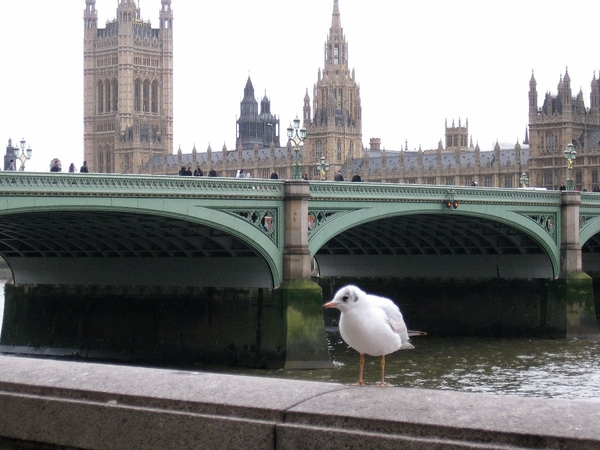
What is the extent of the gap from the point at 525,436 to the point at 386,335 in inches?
83.4

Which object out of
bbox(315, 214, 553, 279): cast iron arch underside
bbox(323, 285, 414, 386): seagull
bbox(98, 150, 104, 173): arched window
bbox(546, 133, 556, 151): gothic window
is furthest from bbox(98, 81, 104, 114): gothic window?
bbox(323, 285, 414, 386): seagull

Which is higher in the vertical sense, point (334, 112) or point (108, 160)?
point (334, 112)

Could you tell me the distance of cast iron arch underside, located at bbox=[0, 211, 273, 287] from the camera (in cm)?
3005

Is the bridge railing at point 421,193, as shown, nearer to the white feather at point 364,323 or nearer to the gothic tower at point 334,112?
the white feather at point 364,323

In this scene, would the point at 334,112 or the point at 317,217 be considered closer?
the point at 317,217

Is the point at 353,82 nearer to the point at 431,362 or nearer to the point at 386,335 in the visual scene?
the point at 431,362

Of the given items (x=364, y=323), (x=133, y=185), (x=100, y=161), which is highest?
(x=100, y=161)

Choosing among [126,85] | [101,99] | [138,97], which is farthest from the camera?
[101,99]

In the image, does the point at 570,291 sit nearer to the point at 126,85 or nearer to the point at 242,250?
the point at 242,250

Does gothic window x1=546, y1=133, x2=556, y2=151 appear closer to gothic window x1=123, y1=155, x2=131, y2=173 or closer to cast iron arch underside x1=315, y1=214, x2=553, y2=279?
gothic window x1=123, y1=155, x2=131, y2=173

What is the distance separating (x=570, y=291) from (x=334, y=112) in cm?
8191

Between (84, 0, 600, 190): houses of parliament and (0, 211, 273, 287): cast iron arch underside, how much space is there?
6338 centimetres

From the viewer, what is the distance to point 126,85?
139 m

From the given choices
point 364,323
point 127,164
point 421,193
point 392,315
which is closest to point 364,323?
point 364,323
